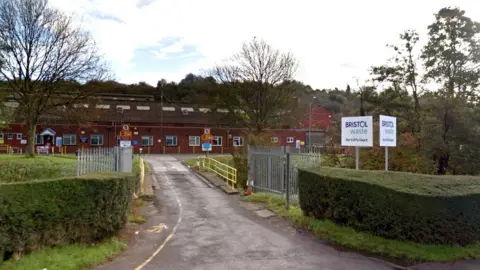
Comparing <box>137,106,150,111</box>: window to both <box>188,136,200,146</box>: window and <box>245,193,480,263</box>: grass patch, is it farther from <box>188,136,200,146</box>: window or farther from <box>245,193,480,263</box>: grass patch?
<box>245,193,480,263</box>: grass patch

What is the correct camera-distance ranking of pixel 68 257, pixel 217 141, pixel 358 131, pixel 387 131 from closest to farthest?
pixel 68 257, pixel 387 131, pixel 358 131, pixel 217 141

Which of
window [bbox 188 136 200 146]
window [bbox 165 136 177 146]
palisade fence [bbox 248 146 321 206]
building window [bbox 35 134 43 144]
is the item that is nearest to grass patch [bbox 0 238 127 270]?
palisade fence [bbox 248 146 321 206]

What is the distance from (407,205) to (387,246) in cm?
93

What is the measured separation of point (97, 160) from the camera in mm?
10883

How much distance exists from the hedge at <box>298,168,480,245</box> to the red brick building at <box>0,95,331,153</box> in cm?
3589

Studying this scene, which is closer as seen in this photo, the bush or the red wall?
the bush

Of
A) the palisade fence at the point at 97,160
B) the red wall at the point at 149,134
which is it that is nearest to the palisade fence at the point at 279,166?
the palisade fence at the point at 97,160

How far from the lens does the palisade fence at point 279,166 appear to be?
13.1m

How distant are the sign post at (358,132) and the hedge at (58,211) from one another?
667 centimetres

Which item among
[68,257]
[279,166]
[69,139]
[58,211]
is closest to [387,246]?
[68,257]

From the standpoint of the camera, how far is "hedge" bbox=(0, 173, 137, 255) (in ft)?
21.5

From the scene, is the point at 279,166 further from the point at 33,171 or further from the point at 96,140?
the point at 96,140

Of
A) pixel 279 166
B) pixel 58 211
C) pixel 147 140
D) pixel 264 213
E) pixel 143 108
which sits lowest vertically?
pixel 264 213

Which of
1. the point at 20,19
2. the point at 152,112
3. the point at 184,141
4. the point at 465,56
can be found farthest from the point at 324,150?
the point at 152,112
